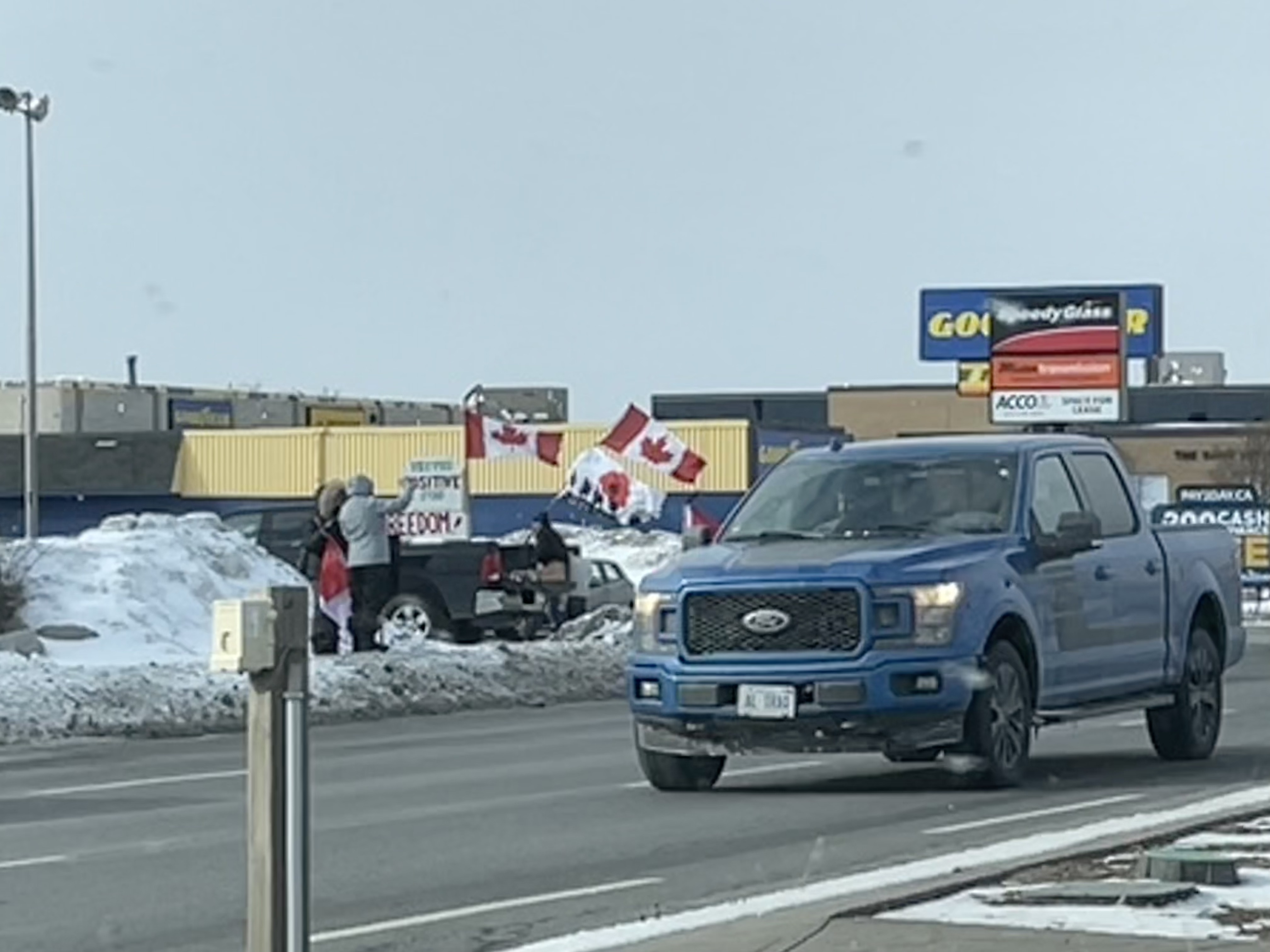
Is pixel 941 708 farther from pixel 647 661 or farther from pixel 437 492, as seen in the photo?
pixel 437 492

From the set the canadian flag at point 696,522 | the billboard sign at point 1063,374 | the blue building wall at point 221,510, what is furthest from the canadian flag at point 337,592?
the blue building wall at point 221,510

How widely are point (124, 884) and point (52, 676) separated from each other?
10961 mm

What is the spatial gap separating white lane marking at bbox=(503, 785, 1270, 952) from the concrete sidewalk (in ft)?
0.93

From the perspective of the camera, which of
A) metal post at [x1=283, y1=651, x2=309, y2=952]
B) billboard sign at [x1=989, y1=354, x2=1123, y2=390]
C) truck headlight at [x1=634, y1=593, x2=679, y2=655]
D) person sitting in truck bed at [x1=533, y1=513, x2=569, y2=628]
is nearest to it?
metal post at [x1=283, y1=651, x2=309, y2=952]

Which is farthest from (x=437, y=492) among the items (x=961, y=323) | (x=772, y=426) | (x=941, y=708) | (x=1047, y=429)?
(x=772, y=426)

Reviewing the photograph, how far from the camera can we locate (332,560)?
2570 centimetres

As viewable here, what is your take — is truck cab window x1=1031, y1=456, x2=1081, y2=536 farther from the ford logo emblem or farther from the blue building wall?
the blue building wall

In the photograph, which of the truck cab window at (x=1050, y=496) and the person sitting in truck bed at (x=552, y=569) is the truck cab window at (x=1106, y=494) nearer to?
the truck cab window at (x=1050, y=496)

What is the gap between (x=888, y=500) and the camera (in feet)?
52.0

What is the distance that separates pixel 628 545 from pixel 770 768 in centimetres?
3958

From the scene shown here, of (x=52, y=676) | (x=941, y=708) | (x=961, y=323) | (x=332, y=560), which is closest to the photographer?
(x=941, y=708)

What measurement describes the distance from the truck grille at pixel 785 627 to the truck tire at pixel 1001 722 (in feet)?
2.69

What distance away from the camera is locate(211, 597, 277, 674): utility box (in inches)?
266

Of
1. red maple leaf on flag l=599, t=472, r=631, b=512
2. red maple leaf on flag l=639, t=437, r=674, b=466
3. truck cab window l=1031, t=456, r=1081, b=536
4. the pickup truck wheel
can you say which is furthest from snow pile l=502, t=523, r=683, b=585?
the pickup truck wheel
